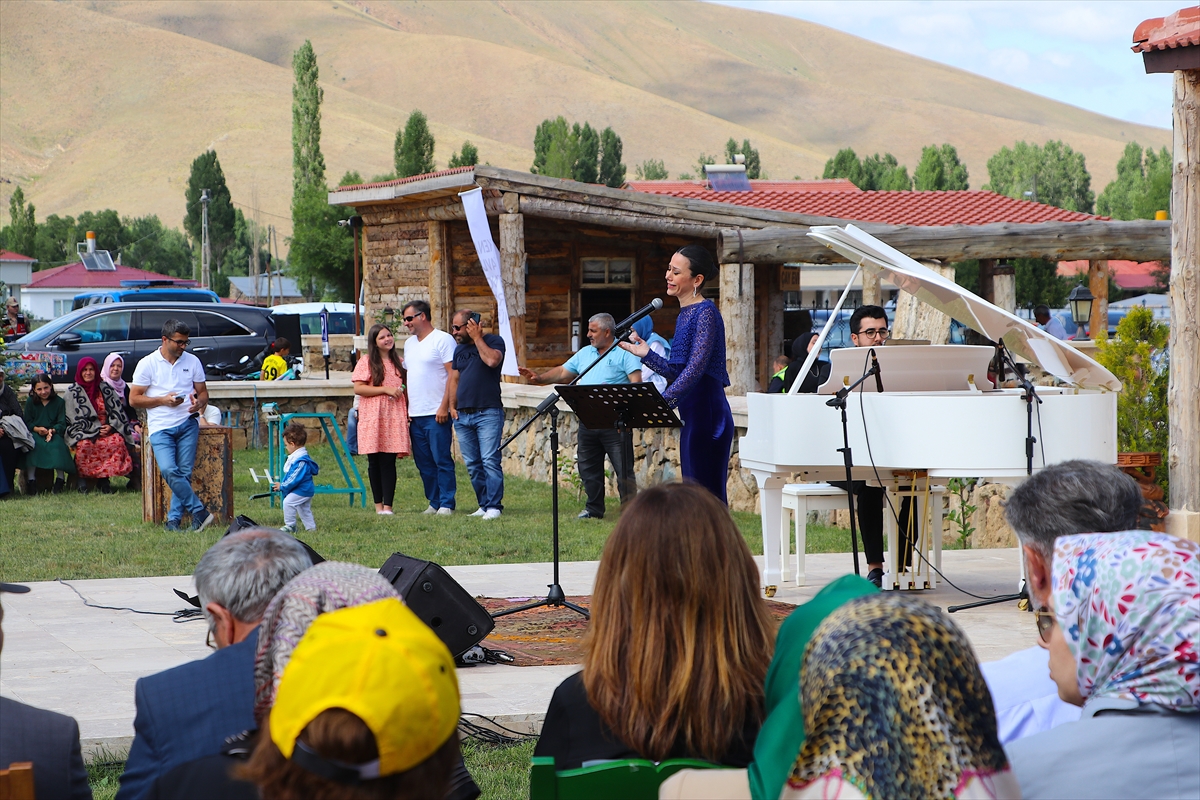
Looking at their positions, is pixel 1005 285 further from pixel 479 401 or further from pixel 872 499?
pixel 872 499

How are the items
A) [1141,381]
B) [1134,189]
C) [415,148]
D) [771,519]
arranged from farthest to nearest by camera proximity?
1. [1134,189]
2. [415,148]
3. [1141,381]
4. [771,519]

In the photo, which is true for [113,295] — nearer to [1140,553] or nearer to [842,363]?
[842,363]

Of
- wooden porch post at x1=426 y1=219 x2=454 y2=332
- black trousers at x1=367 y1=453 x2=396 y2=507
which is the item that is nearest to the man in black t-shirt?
black trousers at x1=367 y1=453 x2=396 y2=507

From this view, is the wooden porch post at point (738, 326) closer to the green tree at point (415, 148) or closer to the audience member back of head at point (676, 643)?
the audience member back of head at point (676, 643)

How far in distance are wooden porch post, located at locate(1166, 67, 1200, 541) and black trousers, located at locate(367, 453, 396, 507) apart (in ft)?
19.5

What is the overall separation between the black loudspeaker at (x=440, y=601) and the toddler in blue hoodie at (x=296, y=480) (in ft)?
14.7

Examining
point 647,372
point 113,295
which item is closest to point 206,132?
point 113,295

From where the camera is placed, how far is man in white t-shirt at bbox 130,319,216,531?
9438 millimetres

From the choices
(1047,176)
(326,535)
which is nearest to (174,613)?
(326,535)

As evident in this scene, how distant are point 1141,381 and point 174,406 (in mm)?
6915

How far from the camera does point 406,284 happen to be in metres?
19.3

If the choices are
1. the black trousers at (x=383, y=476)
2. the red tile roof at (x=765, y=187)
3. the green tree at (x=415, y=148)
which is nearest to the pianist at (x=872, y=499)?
the black trousers at (x=383, y=476)

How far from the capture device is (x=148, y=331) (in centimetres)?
1953

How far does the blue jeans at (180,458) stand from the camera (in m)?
9.48
